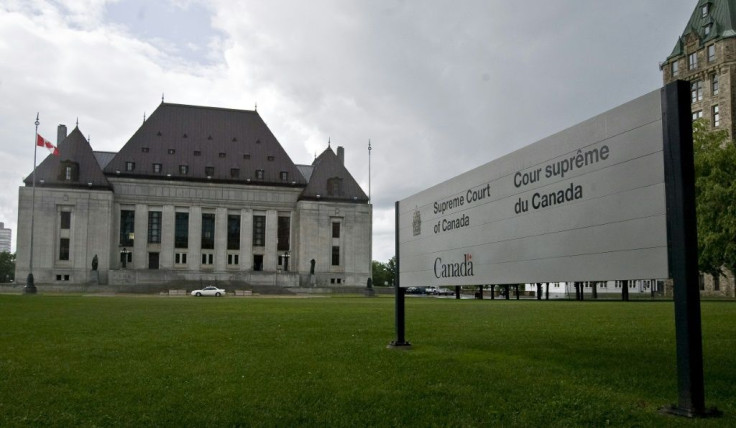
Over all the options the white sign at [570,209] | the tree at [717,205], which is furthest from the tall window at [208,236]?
the white sign at [570,209]

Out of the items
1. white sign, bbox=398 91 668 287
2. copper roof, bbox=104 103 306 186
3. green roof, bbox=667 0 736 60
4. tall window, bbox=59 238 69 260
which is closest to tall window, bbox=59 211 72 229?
tall window, bbox=59 238 69 260

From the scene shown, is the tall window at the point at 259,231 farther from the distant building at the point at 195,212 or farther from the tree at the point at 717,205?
the tree at the point at 717,205

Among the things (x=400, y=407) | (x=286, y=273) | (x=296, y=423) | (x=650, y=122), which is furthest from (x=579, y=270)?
(x=286, y=273)

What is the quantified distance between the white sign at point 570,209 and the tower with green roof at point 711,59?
270ft

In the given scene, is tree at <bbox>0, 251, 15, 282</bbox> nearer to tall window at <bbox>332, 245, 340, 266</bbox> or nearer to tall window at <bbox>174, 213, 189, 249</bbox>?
tall window at <bbox>174, 213, 189, 249</bbox>

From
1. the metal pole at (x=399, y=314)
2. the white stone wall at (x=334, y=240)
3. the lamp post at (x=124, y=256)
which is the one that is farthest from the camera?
the white stone wall at (x=334, y=240)

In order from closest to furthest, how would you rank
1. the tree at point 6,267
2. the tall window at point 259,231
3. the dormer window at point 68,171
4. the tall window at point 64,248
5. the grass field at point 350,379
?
1. the grass field at point 350,379
2. the tall window at point 64,248
3. the dormer window at point 68,171
4. the tall window at point 259,231
5. the tree at point 6,267

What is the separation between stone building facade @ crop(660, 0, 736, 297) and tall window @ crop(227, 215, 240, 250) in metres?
63.1

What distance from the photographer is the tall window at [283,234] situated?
98.9 meters

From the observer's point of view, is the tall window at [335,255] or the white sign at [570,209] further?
the tall window at [335,255]

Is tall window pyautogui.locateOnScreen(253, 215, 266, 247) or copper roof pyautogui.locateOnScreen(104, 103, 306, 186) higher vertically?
copper roof pyautogui.locateOnScreen(104, 103, 306, 186)

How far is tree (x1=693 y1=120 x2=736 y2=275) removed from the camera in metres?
42.8

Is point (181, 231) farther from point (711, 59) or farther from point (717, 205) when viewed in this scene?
point (711, 59)

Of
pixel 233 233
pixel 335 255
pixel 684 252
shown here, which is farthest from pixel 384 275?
pixel 684 252
